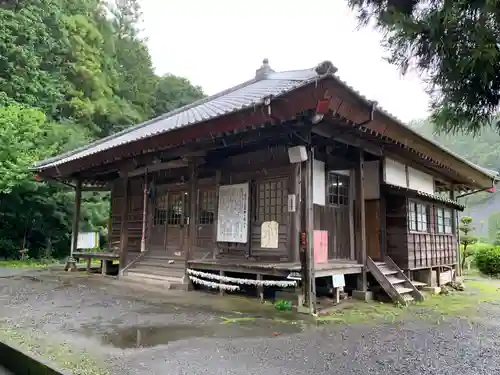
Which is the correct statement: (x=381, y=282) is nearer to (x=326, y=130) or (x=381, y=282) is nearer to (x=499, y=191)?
(x=326, y=130)

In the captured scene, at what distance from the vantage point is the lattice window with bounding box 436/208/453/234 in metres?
10.2

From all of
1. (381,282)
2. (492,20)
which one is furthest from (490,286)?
(492,20)

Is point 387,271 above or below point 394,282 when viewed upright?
above

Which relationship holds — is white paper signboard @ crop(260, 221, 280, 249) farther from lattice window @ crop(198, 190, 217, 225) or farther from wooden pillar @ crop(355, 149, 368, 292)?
wooden pillar @ crop(355, 149, 368, 292)

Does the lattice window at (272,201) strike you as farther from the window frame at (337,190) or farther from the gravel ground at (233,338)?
the gravel ground at (233,338)

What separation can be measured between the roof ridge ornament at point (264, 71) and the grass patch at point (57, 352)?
8.21 metres

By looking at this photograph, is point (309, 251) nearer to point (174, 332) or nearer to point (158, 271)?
point (174, 332)

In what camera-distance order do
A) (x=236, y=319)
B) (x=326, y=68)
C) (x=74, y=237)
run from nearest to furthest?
1. (x=326, y=68)
2. (x=236, y=319)
3. (x=74, y=237)

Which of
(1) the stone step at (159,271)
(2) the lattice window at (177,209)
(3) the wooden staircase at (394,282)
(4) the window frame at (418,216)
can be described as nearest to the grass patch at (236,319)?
(1) the stone step at (159,271)

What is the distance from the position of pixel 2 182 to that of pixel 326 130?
34.4 ft

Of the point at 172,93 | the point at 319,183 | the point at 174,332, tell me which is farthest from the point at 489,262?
the point at 172,93

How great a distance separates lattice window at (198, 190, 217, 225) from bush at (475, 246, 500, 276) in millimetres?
10663

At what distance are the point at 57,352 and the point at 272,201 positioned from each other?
459 cm

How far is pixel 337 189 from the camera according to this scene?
779cm
